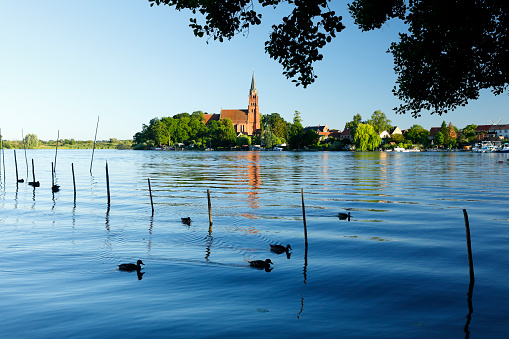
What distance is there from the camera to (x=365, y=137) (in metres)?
178

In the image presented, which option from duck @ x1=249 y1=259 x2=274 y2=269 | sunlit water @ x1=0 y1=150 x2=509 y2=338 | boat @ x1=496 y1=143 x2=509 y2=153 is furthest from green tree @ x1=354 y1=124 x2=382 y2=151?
duck @ x1=249 y1=259 x2=274 y2=269

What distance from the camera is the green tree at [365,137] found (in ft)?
584

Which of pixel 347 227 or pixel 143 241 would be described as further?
pixel 347 227

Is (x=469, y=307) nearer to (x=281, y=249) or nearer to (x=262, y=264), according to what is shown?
(x=262, y=264)

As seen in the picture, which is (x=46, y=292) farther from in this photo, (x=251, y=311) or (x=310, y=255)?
(x=310, y=255)

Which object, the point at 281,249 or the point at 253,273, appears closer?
the point at 253,273

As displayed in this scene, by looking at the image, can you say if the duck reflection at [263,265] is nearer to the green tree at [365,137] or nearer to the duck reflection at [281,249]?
the duck reflection at [281,249]

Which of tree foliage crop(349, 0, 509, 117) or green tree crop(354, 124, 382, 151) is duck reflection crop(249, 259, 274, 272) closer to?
tree foliage crop(349, 0, 509, 117)

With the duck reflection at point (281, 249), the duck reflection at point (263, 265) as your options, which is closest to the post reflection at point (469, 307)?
the duck reflection at point (263, 265)

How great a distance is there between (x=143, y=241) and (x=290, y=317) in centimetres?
1191

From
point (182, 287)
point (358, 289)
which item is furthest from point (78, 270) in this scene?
point (358, 289)

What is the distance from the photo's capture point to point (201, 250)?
19.5 metres

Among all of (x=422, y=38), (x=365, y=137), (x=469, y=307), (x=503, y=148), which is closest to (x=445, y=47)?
(x=422, y=38)

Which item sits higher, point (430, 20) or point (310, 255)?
point (430, 20)
